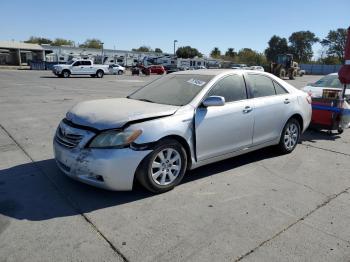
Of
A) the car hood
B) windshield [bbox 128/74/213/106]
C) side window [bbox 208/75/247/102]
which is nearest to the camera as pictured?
the car hood

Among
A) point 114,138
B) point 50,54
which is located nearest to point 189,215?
point 114,138

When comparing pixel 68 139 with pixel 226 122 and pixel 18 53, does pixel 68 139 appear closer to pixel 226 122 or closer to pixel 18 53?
pixel 226 122

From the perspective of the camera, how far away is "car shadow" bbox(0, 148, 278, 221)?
366 cm

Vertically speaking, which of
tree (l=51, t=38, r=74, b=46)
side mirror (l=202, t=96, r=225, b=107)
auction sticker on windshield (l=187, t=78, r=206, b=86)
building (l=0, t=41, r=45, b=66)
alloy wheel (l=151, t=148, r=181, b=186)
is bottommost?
alloy wheel (l=151, t=148, r=181, b=186)

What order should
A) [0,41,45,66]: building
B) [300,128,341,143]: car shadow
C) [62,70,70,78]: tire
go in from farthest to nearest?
[0,41,45,66]: building
[62,70,70,78]: tire
[300,128,341,143]: car shadow

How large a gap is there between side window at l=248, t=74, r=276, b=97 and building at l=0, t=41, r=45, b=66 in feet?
203

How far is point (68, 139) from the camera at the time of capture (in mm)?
4062

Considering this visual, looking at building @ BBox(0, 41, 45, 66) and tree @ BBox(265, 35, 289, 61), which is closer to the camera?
building @ BBox(0, 41, 45, 66)

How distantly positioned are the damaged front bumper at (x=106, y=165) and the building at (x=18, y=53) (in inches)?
2459

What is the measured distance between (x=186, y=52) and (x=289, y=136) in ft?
345

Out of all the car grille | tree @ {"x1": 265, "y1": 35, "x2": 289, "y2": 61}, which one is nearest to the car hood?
the car grille


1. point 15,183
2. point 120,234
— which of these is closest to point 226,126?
point 120,234

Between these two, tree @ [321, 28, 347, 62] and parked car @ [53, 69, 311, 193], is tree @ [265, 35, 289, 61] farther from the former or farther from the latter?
parked car @ [53, 69, 311, 193]

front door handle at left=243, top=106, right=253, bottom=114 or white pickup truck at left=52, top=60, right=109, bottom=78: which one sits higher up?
white pickup truck at left=52, top=60, right=109, bottom=78
